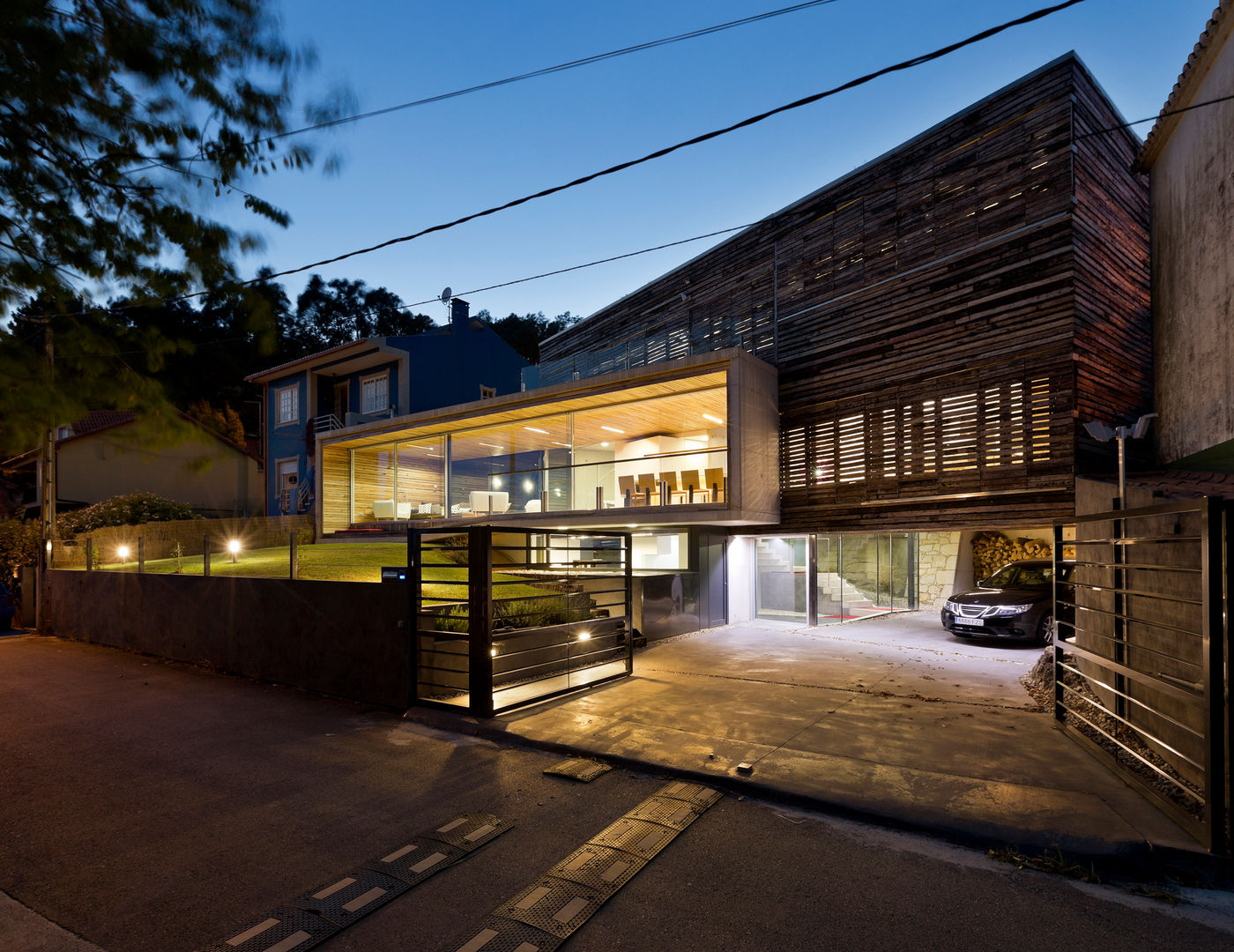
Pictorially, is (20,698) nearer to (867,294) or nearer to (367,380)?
(867,294)

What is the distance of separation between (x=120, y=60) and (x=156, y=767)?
5597 millimetres

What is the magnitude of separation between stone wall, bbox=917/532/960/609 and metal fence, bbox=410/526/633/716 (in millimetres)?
10419

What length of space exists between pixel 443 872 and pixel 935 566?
55.1 feet

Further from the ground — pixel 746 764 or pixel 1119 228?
pixel 1119 228

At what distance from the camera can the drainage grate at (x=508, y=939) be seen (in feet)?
10.3

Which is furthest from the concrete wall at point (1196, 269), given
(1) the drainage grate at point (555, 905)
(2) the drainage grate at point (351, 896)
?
(2) the drainage grate at point (351, 896)

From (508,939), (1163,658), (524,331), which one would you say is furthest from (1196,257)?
(524,331)

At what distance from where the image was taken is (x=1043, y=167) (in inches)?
410

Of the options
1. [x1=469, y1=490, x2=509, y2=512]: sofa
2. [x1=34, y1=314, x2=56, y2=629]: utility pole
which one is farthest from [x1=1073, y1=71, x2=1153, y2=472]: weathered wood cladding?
[x1=34, y1=314, x2=56, y2=629]: utility pole

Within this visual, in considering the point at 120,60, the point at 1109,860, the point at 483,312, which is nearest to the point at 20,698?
the point at 120,60

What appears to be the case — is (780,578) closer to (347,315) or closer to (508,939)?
(508,939)

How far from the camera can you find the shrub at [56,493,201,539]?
21016mm

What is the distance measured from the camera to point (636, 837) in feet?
14.3

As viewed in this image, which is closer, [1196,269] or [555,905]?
[555,905]
